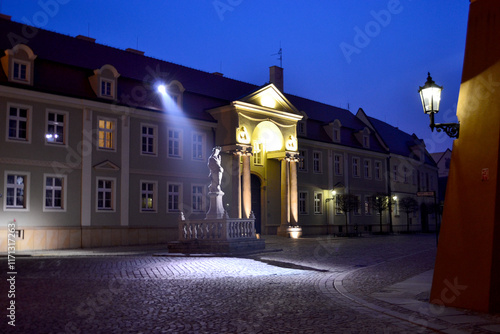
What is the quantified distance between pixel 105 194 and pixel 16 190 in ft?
15.0

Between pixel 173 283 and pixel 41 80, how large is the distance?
1692 centimetres

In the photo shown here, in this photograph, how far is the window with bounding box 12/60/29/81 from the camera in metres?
23.5

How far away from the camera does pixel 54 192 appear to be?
24.7 metres

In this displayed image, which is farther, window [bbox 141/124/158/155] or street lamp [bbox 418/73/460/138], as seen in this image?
window [bbox 141/124/158/155]

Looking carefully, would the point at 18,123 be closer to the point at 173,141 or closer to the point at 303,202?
the point at 173,141

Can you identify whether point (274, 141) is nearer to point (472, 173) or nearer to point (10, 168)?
point (10, 168)

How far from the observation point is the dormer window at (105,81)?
26469 millimetres

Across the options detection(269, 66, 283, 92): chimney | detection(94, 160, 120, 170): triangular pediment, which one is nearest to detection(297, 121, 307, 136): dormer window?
detection(269, 66, 283, 92): chimney

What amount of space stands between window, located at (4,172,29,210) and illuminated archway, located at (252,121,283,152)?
49.5 ft

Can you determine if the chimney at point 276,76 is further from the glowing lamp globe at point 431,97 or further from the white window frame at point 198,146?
the glowing lamp globe at point 431,97

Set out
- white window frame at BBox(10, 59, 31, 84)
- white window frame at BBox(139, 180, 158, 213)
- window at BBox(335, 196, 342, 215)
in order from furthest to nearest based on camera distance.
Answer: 1. window at BBox(335, 196, 342, 215)
2. white window frame at BBox(139, 180, 158, 213)
3. white window frame at BBox(10, 59, 31, 84)

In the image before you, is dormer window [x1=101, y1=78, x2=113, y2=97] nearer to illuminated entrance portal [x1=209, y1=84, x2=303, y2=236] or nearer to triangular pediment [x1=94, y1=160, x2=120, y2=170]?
triangular pediment [x1=94, y1=160, x2=120, y2=170]

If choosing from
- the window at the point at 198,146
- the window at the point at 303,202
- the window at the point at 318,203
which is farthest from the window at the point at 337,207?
the window at the point at 198,146

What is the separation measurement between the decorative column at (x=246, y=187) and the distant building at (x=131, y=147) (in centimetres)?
9
